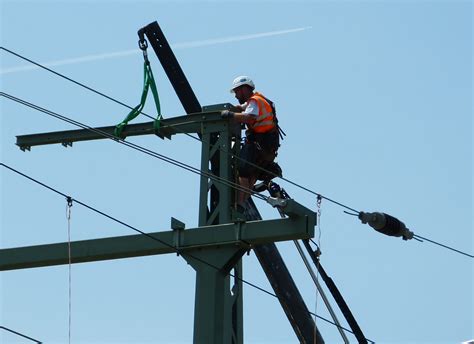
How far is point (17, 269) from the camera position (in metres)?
15.3

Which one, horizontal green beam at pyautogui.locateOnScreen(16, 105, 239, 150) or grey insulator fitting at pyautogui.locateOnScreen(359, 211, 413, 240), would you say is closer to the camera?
grey insulator fitting at pyautogui.locateOnScreen(359, 211, 413, 240)

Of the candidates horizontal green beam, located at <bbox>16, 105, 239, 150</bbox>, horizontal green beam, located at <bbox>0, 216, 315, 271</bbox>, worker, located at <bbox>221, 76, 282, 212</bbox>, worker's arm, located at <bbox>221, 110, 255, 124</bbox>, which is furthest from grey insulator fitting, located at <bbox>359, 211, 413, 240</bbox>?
horizontal green beam, located at <bbox>16, 105, 239, 150</bbox>

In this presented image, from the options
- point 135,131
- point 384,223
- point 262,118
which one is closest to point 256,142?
point 262,118

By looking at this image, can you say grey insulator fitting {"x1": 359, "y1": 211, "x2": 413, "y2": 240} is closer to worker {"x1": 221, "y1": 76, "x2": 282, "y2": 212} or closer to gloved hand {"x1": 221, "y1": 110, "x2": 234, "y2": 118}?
worker {"x1": 221, "y1": 76, "x2": 282, "y2": 212}

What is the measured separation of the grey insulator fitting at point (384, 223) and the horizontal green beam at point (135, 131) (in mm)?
2020

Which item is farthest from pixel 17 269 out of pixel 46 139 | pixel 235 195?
pixel 235 195

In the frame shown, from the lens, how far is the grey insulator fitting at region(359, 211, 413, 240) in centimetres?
1440

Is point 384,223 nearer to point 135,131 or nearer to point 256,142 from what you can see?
point 256,142

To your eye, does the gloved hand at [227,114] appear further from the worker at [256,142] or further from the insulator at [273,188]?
the insulator at [273,188]

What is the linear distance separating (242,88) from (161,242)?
8.04 feet

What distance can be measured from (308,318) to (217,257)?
2.13 metres

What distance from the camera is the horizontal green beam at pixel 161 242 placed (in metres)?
13.9

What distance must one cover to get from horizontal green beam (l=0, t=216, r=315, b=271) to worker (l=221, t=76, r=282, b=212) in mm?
850

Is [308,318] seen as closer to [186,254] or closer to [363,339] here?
[363,339]
